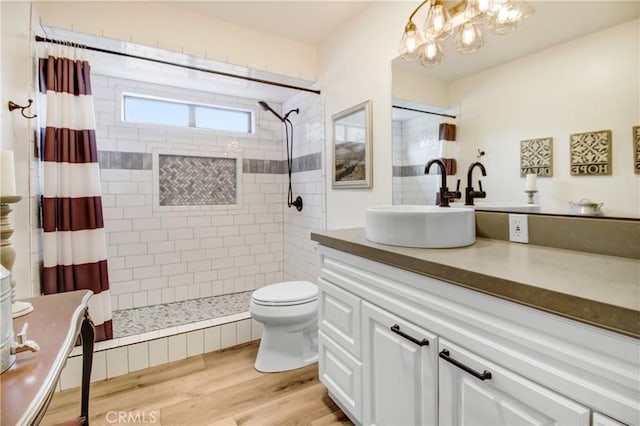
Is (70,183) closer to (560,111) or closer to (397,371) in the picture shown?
(397,371)

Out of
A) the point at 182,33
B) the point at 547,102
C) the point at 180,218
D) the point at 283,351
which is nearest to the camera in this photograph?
the point at 547,102

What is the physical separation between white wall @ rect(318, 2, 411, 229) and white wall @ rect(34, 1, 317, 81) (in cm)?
29

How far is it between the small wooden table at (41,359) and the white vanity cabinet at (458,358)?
2.94 ft

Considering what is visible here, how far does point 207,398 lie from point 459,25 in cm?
230

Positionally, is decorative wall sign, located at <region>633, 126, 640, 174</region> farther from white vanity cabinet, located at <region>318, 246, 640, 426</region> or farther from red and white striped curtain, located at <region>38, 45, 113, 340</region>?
red and white striped curtain, located at <region>38, 45, 113, 340</region>

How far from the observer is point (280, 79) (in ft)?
8.25

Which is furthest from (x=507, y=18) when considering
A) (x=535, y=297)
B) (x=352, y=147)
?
(x=535, y=297)

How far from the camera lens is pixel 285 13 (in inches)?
81.8

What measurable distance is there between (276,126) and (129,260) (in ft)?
6.11

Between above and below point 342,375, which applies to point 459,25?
above

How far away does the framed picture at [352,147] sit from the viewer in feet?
6.53

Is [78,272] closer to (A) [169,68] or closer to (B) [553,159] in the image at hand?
(A) [169,68]

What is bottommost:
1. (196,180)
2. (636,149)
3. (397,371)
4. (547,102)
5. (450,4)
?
(397,371)

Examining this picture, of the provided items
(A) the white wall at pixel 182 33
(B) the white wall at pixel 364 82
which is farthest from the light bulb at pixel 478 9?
(A) the white wall at pixel 182 33
